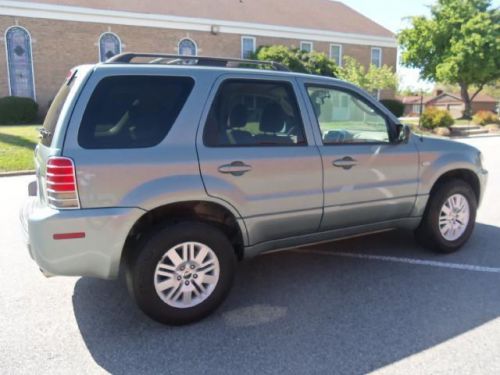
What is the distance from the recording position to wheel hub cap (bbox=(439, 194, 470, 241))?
4523mm

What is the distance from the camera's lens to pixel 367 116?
4105 millimetres

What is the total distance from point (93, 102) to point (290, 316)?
2.14 m

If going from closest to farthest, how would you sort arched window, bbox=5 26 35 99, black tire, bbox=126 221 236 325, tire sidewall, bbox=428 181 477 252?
black tire, bbox=126 221 236 325, tire sidewall, bbox=428 181 477 252, arched window, bbox=5 26 35 99

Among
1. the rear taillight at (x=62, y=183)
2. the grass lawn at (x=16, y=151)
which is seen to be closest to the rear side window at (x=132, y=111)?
the rear taillight at (x=62, y=183)

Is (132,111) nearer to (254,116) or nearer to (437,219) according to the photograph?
(254,116)

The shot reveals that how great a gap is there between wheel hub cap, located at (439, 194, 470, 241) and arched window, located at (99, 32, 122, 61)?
90.4ft

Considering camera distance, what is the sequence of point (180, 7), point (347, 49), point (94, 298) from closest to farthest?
point (94, 298)
point (180, 7)
point (347, 49)

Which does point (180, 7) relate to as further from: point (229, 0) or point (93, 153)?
point (93, 153)

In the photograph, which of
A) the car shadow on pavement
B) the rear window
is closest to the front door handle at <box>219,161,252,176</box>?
the car shadow on pavement

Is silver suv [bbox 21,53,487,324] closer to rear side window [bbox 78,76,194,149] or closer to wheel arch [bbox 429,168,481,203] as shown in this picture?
rear side window [bbox 78,76,194,149]

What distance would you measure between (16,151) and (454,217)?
470 inches

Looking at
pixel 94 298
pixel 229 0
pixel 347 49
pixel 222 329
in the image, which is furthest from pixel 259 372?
pixel 347 49

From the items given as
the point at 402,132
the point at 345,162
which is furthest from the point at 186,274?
the point at 402,132

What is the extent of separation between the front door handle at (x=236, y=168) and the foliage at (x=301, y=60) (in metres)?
25.6
